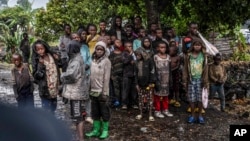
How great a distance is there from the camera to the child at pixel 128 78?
7.70 metres

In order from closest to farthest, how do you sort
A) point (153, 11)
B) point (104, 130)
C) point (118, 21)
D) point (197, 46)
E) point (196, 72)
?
point (104, 130)
point (197, 46)
point (196, 72)
point (118, 21)
point (153, 11)

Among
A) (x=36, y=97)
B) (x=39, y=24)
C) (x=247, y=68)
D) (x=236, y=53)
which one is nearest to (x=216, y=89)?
(x=247, y=68)

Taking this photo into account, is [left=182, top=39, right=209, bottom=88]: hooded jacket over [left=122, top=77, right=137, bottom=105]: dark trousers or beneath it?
over

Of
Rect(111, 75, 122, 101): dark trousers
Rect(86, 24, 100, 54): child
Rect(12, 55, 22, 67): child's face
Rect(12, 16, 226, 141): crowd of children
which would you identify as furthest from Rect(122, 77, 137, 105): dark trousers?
Rect(12, 55, 22, 67): child's face

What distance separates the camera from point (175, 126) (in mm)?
7211

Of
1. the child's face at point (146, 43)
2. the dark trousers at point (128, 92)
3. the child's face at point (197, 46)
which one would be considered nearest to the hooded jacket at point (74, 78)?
the child's face at point (146, 43)

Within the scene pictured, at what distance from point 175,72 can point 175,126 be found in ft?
4.51

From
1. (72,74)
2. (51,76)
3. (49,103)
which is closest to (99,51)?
(72,74)

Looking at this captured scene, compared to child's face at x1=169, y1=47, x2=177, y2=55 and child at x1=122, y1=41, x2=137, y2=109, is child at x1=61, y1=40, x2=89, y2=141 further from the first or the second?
child's face at x1=169, y1=47, x2=177, y2=55

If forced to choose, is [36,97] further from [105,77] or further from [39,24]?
[39,24]

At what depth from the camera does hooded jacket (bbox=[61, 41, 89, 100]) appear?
18.8ft

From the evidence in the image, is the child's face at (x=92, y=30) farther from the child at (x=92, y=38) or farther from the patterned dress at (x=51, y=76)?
the patterned dress at (x=51, y=76)

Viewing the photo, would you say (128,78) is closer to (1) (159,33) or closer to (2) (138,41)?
(2) (138,41)

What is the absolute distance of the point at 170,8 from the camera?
10.5m
